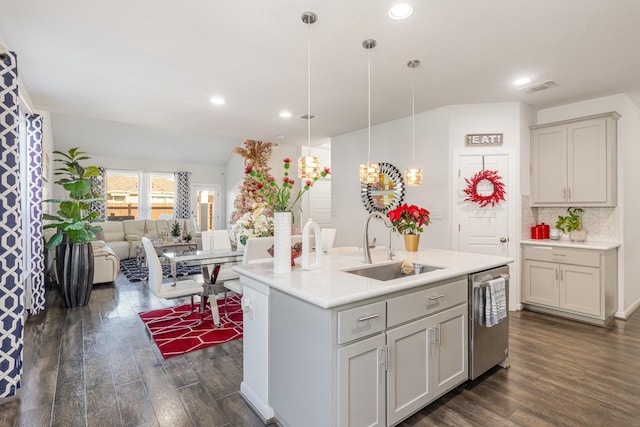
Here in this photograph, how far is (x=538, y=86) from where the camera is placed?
12.0 feet

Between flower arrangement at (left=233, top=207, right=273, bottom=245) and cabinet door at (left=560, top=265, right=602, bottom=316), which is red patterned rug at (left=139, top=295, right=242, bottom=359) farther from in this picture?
cabinet door at (left=560, top=265, right=602, bottom=316)

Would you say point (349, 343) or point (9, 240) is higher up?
point (9, 240)

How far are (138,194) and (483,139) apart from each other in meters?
9.23

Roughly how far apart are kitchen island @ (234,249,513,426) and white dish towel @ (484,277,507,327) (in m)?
0.16

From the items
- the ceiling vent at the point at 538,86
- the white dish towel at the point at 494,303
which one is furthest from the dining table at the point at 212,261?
the ceiling vent at the point at 538,86

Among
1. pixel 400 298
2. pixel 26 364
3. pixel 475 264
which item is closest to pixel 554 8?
pixel 475 264

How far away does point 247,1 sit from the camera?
219 cm

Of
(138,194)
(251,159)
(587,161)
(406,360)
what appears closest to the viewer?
(406,360)

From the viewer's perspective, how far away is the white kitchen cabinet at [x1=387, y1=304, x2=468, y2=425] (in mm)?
1832

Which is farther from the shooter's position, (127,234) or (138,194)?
(138,194)

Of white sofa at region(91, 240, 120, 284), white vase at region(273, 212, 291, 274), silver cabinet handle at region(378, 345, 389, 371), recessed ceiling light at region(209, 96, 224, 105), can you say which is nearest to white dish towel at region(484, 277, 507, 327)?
silver cabinet handle at region(378, 345, 389, 371)

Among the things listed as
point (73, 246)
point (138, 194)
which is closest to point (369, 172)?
point (73, 246)

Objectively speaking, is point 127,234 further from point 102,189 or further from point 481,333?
point 481,333

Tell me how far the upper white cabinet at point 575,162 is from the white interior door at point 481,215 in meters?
0.50
